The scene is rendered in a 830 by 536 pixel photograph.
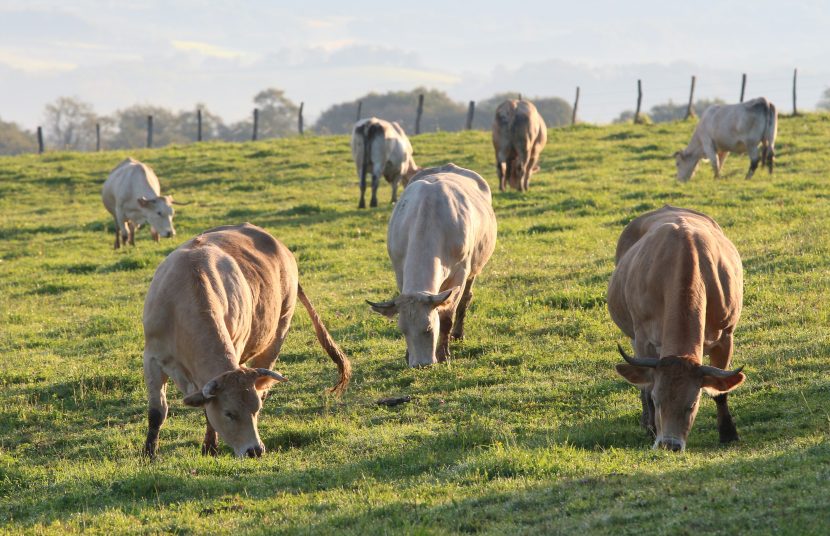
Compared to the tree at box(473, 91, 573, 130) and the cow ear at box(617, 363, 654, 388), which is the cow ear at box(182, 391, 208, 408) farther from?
the tree at box(473, 91, 573, 130)

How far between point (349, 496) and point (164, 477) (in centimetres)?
145

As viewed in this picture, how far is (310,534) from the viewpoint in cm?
596

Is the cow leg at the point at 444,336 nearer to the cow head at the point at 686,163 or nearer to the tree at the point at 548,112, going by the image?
the cow head at the point at 686,163

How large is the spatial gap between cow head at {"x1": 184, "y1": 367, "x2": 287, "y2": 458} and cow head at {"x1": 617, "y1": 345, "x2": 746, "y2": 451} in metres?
2.66

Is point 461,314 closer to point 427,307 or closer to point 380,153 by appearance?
point 427,307

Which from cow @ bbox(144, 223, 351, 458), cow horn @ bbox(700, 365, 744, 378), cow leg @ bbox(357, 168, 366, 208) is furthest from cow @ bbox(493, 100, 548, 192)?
cow horn @ bbox(700, 365, 744, 378)

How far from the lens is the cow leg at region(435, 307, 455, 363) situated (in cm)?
1087

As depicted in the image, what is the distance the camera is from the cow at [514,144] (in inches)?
923

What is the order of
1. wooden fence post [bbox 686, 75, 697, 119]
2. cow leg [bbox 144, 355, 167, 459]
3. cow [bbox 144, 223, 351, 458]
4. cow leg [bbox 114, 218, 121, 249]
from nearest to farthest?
cow [bbox 144, 223, 351, 458]
cow leg [bbox 144, 355, 167, 459]
cow leg [bbox 114, 218, 121, 249]
wooden fence post [bbox 686, 75, 697, 119]

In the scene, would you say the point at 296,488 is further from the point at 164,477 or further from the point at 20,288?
the point at 20,288

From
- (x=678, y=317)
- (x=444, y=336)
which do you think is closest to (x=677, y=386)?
(x=678, y=317)

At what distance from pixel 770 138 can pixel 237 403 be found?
760 inches

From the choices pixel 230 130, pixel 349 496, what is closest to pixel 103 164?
pixel 349 496

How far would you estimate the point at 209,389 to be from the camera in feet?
24.0
